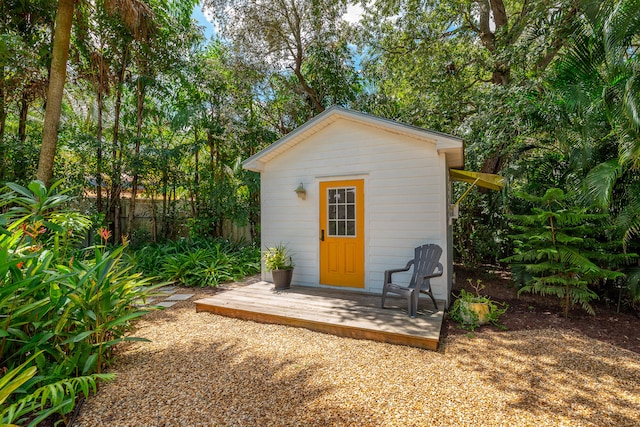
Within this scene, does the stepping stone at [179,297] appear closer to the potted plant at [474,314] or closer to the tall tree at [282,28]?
the potted plant at [474,314]

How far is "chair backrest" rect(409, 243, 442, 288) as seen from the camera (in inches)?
162

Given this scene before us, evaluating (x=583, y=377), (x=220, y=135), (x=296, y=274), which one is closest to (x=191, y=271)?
(x=296, y=274)

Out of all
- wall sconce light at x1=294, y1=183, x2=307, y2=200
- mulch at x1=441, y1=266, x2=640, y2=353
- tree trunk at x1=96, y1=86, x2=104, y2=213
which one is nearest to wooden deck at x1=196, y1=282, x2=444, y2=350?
mulch at x1=441, y1=266, x2=640, y2=353

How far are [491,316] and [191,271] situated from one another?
216 inches

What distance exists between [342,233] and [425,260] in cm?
151

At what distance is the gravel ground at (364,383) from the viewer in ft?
6.89

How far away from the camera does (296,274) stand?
563cm

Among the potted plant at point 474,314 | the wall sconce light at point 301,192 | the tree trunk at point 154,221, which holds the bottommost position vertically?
the potted plant at point 474,314

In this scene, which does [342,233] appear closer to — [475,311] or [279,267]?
[279,267]

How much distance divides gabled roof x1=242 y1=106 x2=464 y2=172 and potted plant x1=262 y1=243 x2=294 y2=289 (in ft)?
5.65

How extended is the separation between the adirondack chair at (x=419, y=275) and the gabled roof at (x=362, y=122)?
1.48 metres

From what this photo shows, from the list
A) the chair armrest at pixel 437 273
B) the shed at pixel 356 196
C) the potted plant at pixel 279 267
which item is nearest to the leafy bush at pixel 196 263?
the shed at pixel 356 196

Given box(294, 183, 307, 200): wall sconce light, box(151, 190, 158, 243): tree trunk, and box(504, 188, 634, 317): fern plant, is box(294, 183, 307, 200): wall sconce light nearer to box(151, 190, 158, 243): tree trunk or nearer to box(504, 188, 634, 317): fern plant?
box(504, 188, 634, 317): fern plant

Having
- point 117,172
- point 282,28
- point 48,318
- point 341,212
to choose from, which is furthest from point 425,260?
point 282,28
